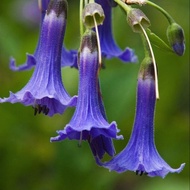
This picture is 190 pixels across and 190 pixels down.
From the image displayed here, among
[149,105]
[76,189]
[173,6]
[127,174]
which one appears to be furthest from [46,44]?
[173,6]

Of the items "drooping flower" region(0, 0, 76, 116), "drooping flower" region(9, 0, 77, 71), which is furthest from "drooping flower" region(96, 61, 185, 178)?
"drooping flower" region(9, 0, 77, 71)

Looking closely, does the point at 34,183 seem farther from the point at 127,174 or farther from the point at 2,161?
the point at 127,174

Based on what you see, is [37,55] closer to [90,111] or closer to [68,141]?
[90,111]

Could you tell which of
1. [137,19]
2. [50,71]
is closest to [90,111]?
[50,71]

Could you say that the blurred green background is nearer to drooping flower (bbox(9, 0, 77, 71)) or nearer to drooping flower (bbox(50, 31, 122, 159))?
drooping flower (bbox(9, 0, 77, 71))

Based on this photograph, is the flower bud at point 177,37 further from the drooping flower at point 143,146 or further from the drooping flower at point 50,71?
the drooping flower at point 50,71

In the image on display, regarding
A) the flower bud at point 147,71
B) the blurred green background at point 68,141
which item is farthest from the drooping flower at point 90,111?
the blurred green background at point 68,141
